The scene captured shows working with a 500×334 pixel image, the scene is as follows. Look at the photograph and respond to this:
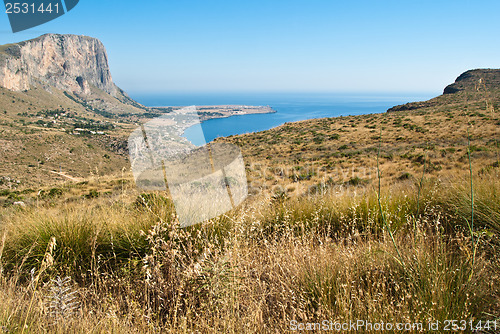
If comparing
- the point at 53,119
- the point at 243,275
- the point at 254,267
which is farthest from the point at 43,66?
the point at 243,275

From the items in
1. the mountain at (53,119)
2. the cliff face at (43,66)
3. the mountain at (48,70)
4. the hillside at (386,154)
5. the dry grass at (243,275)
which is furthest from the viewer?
the mountain at (48,70)

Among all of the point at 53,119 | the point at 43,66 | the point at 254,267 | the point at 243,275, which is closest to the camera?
the point at 243,275

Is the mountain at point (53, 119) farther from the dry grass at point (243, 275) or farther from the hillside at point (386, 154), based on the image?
the hillside at point (386, 154)

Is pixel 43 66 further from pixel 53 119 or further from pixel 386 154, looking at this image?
pixel 386 154

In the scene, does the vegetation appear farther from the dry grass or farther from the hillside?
the hillside

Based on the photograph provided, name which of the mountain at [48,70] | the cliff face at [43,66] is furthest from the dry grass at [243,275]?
the cliff face at [43,66]

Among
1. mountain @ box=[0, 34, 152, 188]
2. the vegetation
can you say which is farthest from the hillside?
mountain @ box=[0, 34, 152, 188]

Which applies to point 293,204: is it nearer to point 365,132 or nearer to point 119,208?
point 119,208

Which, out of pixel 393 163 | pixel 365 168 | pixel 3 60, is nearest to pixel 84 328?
pixel 365 168

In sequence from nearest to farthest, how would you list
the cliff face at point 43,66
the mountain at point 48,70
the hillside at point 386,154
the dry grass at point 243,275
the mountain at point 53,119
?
the dry grass at point 243,275 < the hillside at point 386,154 < the mountain at point 53,119 < the cliff face at point 43,66 < the mountain at point 48,70

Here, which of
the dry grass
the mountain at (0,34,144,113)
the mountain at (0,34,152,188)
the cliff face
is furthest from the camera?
the mountain at (0,34,144,113)

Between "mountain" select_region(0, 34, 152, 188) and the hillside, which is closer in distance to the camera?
the hillside

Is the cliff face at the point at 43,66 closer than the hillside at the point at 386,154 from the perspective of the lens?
No

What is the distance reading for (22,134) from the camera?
62688mm
